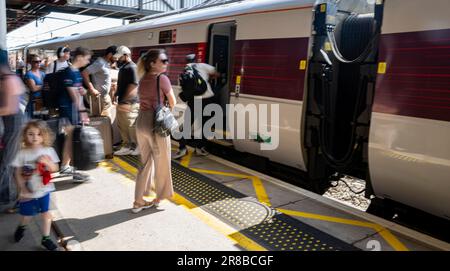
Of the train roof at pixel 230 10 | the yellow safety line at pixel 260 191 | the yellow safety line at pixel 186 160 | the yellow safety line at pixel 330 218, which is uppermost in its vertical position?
the train roof at pixel 230 10

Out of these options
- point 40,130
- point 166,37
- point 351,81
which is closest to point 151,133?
point 40,130

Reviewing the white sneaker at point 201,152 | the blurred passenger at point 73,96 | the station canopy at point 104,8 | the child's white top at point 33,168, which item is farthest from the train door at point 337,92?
the station canopy at point 104,8

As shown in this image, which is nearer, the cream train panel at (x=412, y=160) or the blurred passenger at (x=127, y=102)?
the cream train panel at (x=412, y=160)

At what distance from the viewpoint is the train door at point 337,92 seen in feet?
15.0

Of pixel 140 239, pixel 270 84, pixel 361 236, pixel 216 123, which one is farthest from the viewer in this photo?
pixel 216 123

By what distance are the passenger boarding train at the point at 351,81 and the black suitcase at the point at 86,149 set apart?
2.47 metres

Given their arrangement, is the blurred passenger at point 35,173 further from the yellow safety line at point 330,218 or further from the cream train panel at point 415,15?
the cream train panel at point 415,15

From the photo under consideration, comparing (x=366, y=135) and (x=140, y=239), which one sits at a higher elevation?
(x=366, y=135)

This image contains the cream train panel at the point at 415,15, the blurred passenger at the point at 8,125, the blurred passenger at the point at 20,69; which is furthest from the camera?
the blurred passenger at the point at 20,69

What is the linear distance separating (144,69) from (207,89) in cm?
244

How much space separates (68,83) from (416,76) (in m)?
3.97

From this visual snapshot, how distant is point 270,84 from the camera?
534cm
